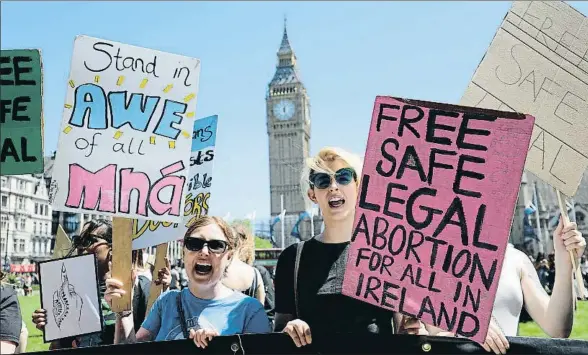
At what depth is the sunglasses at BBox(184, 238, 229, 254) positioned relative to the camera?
8.02 feet

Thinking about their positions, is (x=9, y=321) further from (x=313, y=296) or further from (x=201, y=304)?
(x=313, y=296)

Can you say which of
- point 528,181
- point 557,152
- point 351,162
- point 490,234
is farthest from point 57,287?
point 528,181

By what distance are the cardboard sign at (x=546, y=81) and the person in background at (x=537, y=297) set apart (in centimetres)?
35

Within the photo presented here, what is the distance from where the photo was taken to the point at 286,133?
10338 cm

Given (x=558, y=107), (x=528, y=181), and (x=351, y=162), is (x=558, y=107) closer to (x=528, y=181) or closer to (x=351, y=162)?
(x=351, y=162)

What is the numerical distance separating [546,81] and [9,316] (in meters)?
2.54

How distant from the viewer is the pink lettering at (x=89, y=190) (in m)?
2.82

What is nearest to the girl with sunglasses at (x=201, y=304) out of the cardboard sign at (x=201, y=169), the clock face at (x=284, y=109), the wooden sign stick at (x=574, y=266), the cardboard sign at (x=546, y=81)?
the wooden sign stick at (x=574, y=266)

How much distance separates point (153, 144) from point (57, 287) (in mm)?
823

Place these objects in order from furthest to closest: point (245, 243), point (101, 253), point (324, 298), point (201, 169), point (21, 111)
Result: point (201, 169) < point (245, 243) < point (101, 253) < point (21, 111) < point (324, 298)

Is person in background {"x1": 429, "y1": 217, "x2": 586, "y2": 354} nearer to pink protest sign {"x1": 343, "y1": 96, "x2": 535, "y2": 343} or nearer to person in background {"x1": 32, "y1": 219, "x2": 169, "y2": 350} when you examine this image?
pink protest sign {"x1": 343, "y1": 96, "x2": 535, "y2": 343}

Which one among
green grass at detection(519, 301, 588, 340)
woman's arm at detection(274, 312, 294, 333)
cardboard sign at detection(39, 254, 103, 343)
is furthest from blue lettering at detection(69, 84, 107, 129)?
green grass at detection(519, 301, 588, 340)

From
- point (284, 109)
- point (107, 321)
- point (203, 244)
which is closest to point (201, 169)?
point (107, 321)

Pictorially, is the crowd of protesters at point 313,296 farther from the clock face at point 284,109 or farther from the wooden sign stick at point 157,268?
the clock face at point 284,109
